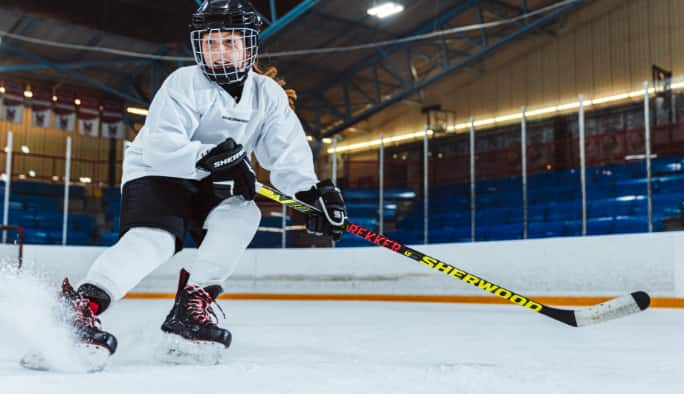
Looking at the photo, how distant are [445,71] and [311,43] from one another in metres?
2.07

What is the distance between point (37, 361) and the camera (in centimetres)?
140

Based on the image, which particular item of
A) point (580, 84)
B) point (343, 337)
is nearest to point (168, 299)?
point (343, 337)

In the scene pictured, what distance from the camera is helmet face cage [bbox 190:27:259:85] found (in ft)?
5.47

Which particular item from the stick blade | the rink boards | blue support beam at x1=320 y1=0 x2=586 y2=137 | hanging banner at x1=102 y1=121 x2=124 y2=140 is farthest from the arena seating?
hanging banner at x1=102 y1=121 x2=124 y2=140

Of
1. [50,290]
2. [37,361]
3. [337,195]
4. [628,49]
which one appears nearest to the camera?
[37,361]

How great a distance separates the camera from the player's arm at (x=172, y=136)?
5.14ft

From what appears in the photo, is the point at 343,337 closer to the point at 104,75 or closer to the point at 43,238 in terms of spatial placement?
the point at 43,238

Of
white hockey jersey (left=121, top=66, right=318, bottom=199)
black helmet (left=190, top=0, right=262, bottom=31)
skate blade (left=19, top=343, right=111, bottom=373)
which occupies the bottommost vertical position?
skate blade (left=19, top=343, right=111, bottom=373)

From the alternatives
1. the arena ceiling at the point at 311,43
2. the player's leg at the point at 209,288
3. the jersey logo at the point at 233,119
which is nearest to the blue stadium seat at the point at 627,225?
the arena ceiling at the point at 311,43

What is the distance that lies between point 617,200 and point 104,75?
765 centimetres

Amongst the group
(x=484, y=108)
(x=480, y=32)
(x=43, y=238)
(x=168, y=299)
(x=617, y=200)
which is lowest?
(x=168, y=299)

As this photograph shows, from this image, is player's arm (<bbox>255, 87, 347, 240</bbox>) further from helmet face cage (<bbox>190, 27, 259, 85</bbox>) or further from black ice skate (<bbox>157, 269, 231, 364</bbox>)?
black ice skate (<bbox>157, 269, 231, 364</bbox>)

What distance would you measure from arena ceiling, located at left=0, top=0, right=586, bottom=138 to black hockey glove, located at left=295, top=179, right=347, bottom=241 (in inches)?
221

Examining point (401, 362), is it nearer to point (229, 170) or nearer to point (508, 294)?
point (508, 294)
